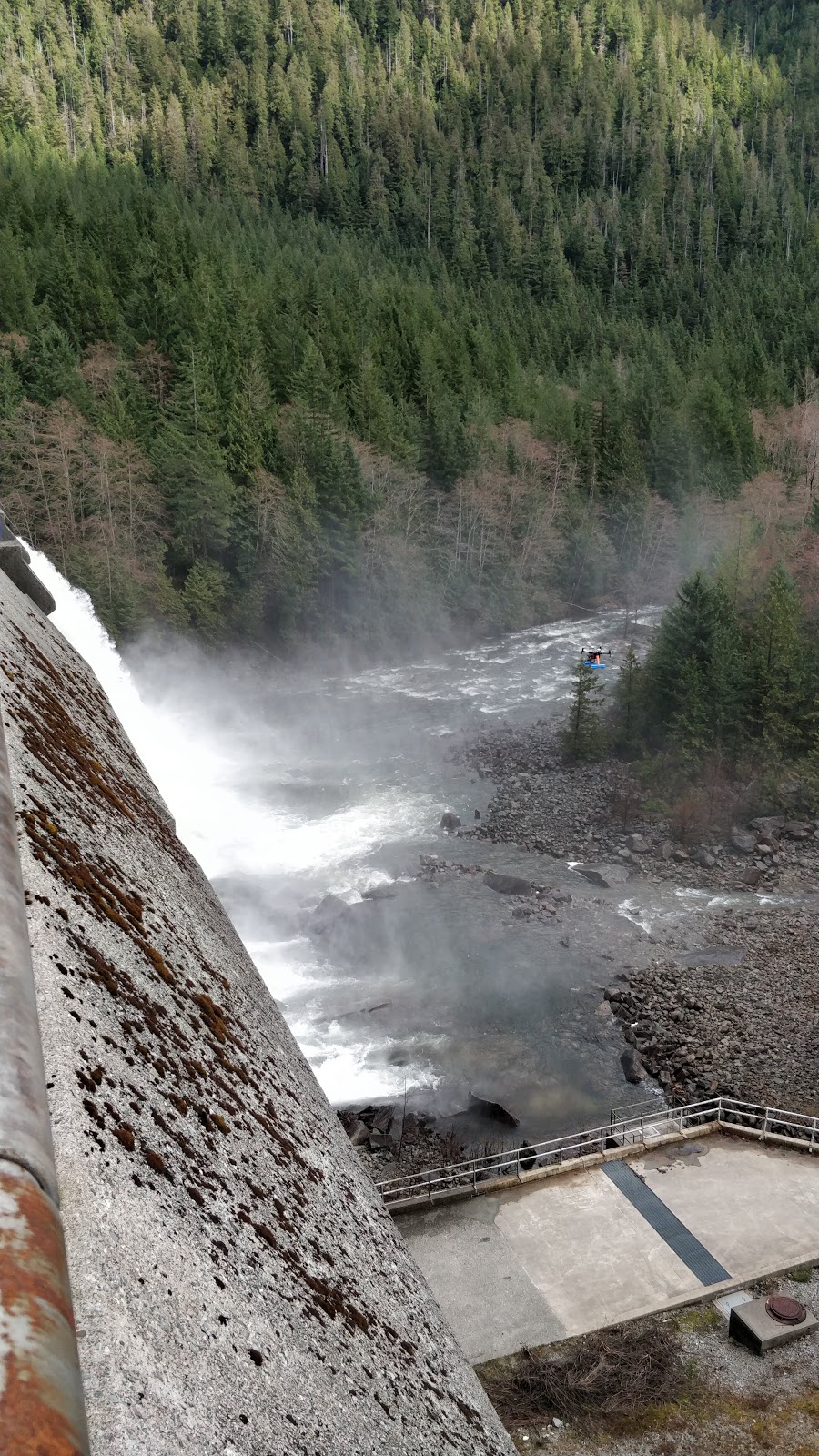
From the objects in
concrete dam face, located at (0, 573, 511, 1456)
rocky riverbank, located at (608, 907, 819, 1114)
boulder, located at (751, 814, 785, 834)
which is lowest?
boulder, located at (751, 814, 785, 834)

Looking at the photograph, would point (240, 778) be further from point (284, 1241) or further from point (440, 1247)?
point (284, 1241)

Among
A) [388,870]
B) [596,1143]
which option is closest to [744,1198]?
[596,1143]

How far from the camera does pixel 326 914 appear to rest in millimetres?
30891

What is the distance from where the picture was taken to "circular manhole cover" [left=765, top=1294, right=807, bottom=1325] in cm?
1395

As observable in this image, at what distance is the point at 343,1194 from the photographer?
8.13 metres

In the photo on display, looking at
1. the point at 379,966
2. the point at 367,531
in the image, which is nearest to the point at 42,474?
the point at 367,531

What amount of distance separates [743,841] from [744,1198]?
21.7 metres

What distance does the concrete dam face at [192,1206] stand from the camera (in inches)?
160

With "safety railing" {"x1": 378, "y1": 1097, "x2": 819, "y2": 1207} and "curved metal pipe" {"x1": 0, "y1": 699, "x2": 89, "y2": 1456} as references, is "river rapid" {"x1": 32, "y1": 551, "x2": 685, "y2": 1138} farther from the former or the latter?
"curved metal pipe" {"x1": 0, "y1": 699, "x2": 89, "y2": 1456}

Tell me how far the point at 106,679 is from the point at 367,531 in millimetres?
33751

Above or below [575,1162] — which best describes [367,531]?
below

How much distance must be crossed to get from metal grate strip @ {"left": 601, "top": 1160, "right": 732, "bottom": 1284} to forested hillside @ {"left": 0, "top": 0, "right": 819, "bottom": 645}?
42.7 metres

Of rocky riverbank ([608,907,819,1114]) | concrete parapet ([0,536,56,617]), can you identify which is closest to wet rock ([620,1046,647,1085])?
rocky riverbank ([608,907,819,1114])

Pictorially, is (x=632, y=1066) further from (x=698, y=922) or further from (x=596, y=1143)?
(x=698, y=922)
